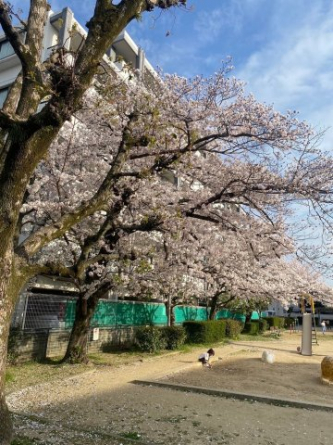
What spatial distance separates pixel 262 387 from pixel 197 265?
507 centimetres

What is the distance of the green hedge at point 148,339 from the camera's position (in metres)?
15.1

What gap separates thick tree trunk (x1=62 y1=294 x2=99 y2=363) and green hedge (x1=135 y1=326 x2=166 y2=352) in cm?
400

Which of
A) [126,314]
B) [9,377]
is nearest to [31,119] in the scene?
[9,377]

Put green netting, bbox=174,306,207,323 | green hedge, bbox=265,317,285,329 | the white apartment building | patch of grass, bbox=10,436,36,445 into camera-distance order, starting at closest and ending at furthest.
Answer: patch of grass, bbox=10,436,36,445 → the white apartment building → green netting, bbox=174,306,207,323 → green hedge, bbox=265,317,285,329

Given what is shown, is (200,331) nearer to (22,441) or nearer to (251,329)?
(251,329)

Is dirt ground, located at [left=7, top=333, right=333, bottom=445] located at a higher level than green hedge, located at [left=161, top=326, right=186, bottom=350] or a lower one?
lower

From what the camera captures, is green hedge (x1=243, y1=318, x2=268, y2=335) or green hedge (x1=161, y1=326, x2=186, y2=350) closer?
green hedge (x1=161, y1=326, x2=186, y2=350)

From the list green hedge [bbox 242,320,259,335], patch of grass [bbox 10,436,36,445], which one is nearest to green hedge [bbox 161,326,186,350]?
patch of grass [bbox 10,436,36,445]

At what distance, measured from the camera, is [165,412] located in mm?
6598

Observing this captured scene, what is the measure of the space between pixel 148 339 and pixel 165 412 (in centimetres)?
872

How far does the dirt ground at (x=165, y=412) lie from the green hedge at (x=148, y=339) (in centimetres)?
407

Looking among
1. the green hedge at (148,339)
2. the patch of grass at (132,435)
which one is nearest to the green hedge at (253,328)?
the green hedge at (148,339)

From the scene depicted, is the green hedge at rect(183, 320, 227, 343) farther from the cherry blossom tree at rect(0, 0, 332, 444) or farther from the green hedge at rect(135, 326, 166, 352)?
the cherry blossom tree at rect(0, 0, 332, 444)

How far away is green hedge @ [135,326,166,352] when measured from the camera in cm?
1515
